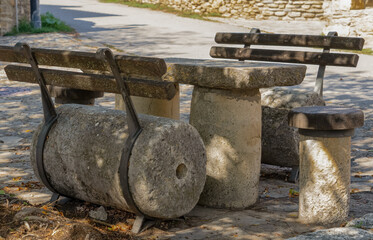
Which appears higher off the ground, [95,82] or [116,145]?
[95,82]

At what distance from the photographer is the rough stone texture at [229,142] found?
4.44m

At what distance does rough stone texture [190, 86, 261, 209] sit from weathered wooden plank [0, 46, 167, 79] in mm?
628

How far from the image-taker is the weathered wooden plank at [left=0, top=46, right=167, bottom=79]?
12.0ft

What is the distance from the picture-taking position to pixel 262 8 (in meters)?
22.9

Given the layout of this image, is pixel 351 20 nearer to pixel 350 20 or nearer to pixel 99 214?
pixel 350 20

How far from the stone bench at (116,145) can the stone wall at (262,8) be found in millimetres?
19017

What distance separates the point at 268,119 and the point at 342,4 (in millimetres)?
13238

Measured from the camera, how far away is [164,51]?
14625 millimetres

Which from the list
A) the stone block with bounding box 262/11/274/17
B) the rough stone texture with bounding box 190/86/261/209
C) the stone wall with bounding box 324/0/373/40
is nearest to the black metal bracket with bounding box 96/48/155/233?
the rough stone texture with bounding box 190/86/261/209

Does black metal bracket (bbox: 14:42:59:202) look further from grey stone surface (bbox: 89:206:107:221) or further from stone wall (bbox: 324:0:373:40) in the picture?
stone wall (bbox: 324:0:373:40)

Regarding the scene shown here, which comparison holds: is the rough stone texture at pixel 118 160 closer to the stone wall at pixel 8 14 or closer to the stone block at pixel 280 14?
the stone wall at pixel 8 14

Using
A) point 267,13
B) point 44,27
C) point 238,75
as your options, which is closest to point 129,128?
point 238,75

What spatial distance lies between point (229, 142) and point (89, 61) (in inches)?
47.9

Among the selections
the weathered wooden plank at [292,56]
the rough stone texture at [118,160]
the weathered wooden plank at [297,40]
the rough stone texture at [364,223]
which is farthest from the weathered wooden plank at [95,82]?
the weathered wooden plank at [297,40]
